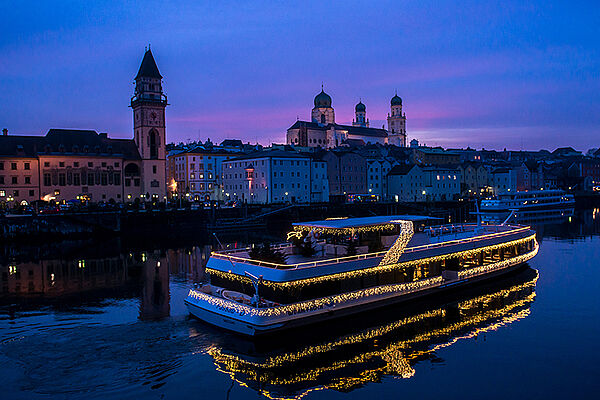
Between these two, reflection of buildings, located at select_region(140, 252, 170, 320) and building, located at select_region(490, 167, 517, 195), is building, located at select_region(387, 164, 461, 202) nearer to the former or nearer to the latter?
building, located at select_region(490, 167, 517, 195)

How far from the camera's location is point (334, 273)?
21.8 m

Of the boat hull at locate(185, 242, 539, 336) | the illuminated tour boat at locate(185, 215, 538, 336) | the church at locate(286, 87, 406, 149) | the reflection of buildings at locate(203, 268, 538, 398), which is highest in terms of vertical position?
the church at locate(286, 87, 406, 149)

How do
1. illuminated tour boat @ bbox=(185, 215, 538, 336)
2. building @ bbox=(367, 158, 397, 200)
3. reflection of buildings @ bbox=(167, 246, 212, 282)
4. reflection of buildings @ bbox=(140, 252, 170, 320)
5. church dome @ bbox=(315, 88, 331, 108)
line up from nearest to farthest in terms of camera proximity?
illuminated tour boat @ bbox=(185, 215, 538, 336), reflection of buildings @ bbox=(140, 252, 170, 320), reflection of buildings @ bbox=(167, 246, 212, 282), building @ bbox=(367, 158, 397, 200), church dome @ bbox=(315, 88, 331, 108)

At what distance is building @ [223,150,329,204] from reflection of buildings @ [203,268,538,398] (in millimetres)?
67784

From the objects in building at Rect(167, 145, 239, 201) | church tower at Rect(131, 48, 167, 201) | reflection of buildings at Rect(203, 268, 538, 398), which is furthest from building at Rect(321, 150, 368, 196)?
reflection of buildings at Rect(203, 268, 538, 398)

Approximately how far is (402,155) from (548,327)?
410ft

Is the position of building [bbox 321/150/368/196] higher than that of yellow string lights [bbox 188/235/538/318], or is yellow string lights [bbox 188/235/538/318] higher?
building [bbox 321/150/368/196]

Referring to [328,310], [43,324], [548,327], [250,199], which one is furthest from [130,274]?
[250,199]

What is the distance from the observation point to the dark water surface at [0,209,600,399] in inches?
626

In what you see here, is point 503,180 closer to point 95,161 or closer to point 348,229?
point 95,161

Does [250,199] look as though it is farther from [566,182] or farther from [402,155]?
[566,182]

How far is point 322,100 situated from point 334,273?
155781 mm

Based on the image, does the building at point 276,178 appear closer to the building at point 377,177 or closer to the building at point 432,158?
the building at point 377,177

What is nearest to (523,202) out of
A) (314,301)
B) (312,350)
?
(314,301)
